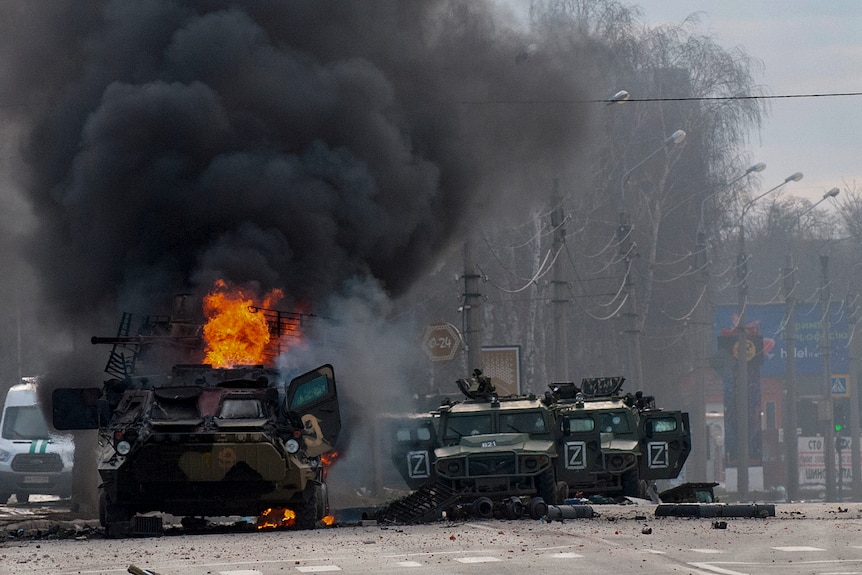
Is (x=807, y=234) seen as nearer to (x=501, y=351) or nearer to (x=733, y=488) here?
(x=733, y=488)

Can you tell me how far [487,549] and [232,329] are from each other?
7913mm

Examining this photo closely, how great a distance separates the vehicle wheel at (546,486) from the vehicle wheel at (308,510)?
4230mm

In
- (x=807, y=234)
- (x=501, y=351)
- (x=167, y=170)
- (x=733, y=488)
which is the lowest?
(x=733, y=488)

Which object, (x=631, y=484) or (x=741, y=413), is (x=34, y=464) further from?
(x=741, y=413)

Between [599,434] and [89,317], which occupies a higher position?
[89,317]

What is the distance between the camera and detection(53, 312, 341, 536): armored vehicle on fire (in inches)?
703

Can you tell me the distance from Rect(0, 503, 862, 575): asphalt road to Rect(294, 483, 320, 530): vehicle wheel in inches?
14.8

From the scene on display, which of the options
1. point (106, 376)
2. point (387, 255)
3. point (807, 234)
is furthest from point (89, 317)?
point (807, 234)

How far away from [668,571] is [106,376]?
13755 millimetres

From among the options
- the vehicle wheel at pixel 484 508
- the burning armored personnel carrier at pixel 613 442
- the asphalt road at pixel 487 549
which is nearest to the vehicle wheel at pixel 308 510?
the asphalt road at pixel 487 549

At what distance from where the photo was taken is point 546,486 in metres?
21.8

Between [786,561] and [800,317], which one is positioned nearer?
[786,561]

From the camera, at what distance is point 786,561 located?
13828mm

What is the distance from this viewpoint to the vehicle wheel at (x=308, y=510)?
18.5 m
